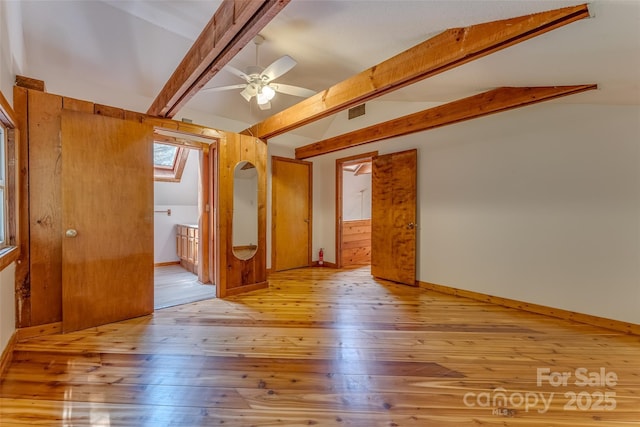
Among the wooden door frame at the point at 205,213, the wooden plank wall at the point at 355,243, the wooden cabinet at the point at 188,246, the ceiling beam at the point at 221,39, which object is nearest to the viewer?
the ceiling beam at the point at 221,39

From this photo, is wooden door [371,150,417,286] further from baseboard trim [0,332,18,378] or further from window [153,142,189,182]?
baseboard trim [0,332,18,378]

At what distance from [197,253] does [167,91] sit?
2645 mm

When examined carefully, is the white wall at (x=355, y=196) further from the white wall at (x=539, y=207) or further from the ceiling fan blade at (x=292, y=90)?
the ceiling fan blade at (x=292, y=90)

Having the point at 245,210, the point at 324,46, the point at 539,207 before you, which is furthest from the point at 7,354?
the point at 539,207

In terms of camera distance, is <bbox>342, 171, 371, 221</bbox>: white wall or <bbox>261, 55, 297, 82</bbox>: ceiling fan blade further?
<bbox>342, 171, 371, 221</bbox>: white wall

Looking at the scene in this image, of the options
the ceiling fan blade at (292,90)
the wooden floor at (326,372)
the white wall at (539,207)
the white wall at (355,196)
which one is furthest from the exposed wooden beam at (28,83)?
the white wall at (355,196)

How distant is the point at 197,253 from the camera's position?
4352 mm

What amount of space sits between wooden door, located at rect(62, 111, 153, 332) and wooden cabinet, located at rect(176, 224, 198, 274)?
1.71 metres

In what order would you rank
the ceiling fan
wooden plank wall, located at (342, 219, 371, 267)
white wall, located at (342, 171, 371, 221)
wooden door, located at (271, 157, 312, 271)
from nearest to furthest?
the ceiling fan < wooden door, located at (271, 157, 312, 271) < wooden plank wall, located at (342, 219, 371, 267) < white wall, located at (342, 171, 371, 221)

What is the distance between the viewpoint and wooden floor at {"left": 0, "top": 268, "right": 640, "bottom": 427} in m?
1.45

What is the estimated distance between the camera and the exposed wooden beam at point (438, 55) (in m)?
1.35

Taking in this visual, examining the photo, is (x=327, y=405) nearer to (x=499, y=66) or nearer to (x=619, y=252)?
(x=499, y=66)

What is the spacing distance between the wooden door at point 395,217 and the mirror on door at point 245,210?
1.89 metres

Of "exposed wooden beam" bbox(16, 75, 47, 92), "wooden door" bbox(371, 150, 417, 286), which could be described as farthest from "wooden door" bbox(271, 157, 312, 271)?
"exposed wooden beam" bbox(16, 75, 47, 92)
